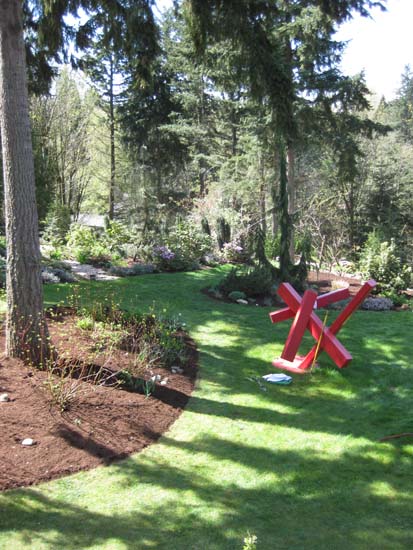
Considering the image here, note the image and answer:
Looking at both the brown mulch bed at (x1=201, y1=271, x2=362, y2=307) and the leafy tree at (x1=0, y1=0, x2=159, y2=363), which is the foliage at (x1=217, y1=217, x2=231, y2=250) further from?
the leafy tree at (x1=0, y1=0, x2=159, y2=363)

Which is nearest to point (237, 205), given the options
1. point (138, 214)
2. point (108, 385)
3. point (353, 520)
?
point (138, 214)

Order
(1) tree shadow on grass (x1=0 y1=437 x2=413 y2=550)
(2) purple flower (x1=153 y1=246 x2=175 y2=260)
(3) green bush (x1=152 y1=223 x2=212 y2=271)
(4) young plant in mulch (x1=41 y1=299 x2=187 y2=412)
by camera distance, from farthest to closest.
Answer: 1. (3) green bush (x1=152 y1=223 x2=212 y2=271)
2. (2) purple flower (x1=153 y1=246 x2=175 y2=260)
3. (4) young plant in mulch (x1=41 y1=299 x2=187 y2=412)
4. (1) tree shadow on grass (x1=0 y1=437 x2=413 y2=550)

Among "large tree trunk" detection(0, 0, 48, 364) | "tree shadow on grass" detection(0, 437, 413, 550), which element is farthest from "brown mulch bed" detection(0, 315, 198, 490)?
"large tree trunk" detection(0, 0, 48, 364)

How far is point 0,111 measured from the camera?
185 inches

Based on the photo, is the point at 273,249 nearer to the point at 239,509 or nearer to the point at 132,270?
the point at 132,270

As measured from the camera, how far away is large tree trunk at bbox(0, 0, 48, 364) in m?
4.62

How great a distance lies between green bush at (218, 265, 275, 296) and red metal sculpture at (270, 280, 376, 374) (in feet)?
12.1

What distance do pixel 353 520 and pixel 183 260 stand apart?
10.2 meters

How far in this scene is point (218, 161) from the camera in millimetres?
20281

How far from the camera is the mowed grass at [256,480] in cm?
279

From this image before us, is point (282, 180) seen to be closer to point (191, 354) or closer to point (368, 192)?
point (191, 354)

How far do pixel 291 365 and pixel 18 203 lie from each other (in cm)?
356

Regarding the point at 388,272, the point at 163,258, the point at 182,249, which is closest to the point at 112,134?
the point at 182,249

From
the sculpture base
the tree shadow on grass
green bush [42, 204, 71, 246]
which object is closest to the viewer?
the tree shadow on grass
